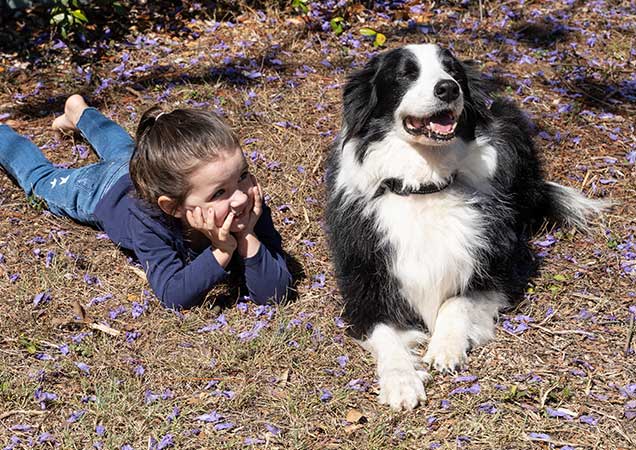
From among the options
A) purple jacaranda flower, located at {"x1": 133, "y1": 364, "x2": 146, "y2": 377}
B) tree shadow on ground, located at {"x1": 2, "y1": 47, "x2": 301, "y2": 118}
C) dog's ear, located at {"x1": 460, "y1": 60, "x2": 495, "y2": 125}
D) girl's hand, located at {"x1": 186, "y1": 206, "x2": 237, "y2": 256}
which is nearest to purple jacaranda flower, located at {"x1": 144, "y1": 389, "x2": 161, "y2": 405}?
purple jacaranda flower, located at {"x1": 133, "y1": 364, "x2": 146, "y2": 377}

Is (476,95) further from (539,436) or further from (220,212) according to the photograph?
(539,436)

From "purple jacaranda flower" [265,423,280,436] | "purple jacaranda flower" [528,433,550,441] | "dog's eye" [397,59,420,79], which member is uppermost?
"dog's eye" [397,59,420,79]

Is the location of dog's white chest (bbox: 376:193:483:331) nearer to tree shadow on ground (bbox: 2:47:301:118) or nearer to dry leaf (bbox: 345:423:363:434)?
dry leaf (bbox: 345:423:363:434)

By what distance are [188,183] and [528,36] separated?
11.7 ft

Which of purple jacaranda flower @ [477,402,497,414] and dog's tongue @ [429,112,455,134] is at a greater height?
dog's tongue @ [429,112,455,134]

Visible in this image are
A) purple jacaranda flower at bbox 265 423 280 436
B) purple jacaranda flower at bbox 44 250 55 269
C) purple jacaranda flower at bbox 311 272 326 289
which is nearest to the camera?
purple jacaranda flower at bbox 265 423 280 436

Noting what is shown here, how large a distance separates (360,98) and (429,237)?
0.66 meters

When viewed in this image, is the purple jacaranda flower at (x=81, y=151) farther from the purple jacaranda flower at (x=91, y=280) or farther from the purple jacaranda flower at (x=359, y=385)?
the purple jacaranda flower at (x=359, y=385)

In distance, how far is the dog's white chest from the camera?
11.1ft

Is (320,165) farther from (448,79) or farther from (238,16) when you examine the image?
(238,16)

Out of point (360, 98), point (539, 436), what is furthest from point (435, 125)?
point (539, 436)

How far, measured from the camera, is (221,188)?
340 cm

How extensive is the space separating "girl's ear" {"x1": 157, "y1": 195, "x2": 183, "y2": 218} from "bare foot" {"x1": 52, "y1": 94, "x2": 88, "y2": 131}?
1.62m

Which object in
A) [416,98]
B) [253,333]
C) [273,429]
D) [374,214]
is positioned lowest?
[253,333]
